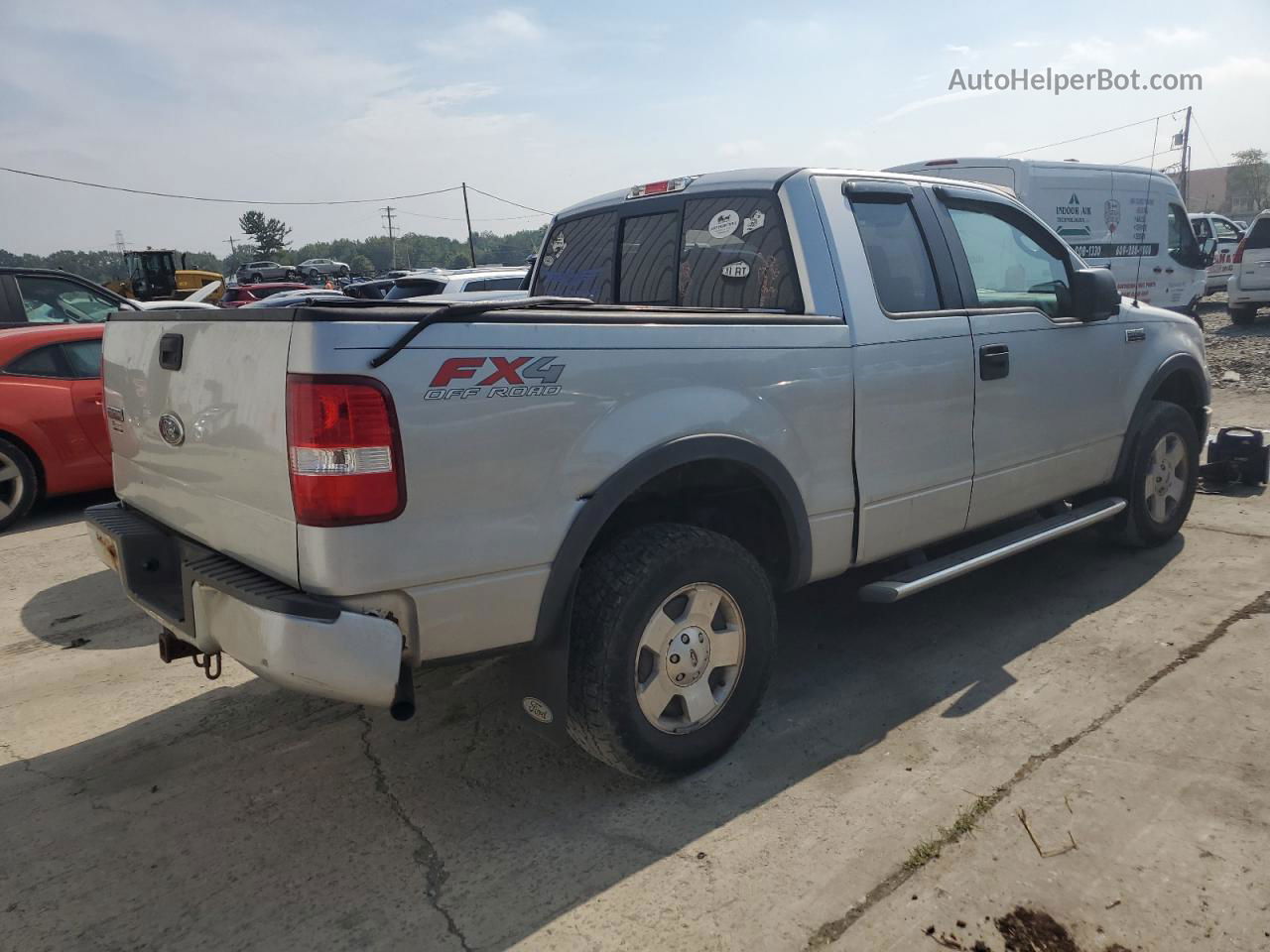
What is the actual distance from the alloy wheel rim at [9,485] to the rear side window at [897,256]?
5.99m

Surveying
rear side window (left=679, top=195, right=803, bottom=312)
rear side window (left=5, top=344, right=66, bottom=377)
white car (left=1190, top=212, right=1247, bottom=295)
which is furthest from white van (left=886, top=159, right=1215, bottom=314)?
rear side window (left=5, top=344, right=66, bottom=377)

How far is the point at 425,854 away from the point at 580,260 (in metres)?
2.75

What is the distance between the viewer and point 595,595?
2.79 meters

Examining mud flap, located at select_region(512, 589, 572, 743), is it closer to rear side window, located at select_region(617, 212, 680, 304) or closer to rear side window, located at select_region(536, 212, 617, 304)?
rear side window, located at select_region(617, 212, 680, 304)

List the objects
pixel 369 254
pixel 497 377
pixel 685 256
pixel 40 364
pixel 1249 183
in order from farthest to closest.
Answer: pixel 369 254 < pixel 1249 183 < pixel 40 364 < pixel 685 256 < pixel 497 377

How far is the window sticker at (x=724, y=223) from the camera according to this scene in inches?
145

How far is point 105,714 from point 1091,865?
3512mm

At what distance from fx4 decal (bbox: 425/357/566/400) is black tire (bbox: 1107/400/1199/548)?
368 centimetres

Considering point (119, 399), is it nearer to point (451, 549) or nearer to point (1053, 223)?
point (451, 549)

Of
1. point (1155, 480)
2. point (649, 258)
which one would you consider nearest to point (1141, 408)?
point (1155, 480)

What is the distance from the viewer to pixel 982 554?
12.9ft

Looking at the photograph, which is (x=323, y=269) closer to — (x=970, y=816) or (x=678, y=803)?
(x=678, y=803)

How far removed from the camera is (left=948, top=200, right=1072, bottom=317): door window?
4.13m

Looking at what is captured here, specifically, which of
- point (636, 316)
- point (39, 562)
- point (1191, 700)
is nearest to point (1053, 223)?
point (1191, 700)
